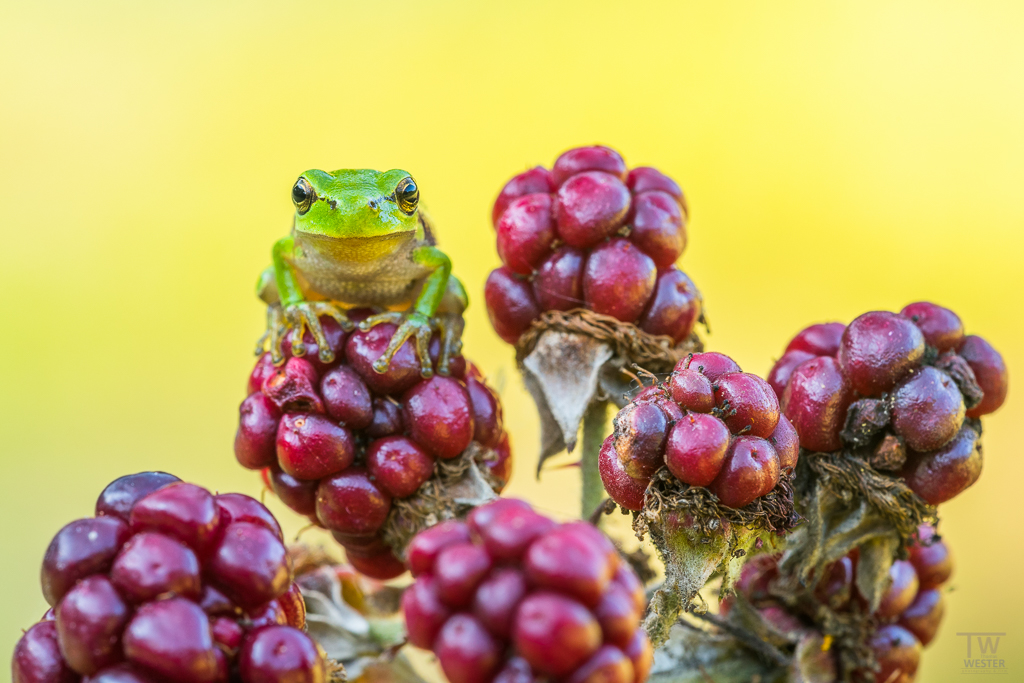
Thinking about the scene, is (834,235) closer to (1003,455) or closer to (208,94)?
(1003,455)

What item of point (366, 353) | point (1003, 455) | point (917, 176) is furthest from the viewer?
point (917, 176)

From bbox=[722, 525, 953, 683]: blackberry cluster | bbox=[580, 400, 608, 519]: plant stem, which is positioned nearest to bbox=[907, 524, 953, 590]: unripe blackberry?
bbox=[722, 525, 953, 683]: blackberry cluster

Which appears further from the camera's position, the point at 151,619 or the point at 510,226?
the point at 510,226

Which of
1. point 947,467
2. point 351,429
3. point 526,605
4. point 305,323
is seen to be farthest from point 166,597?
point 947,467

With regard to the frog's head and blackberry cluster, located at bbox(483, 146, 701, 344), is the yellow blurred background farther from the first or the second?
blackberry cluster, located at bbox(483, 146, 701, 344)

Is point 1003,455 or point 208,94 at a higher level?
point 208,94

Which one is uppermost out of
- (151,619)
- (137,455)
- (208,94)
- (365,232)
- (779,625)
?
(208,94)

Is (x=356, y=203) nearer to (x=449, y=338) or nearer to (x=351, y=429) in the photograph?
(x=449, y=338)

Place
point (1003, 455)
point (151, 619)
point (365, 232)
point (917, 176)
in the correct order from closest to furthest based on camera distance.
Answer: point (151, 619) < point (365, 232) < point (1003, 455) < point (917, 176)

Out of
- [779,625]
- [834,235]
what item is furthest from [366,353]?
[834,235]
